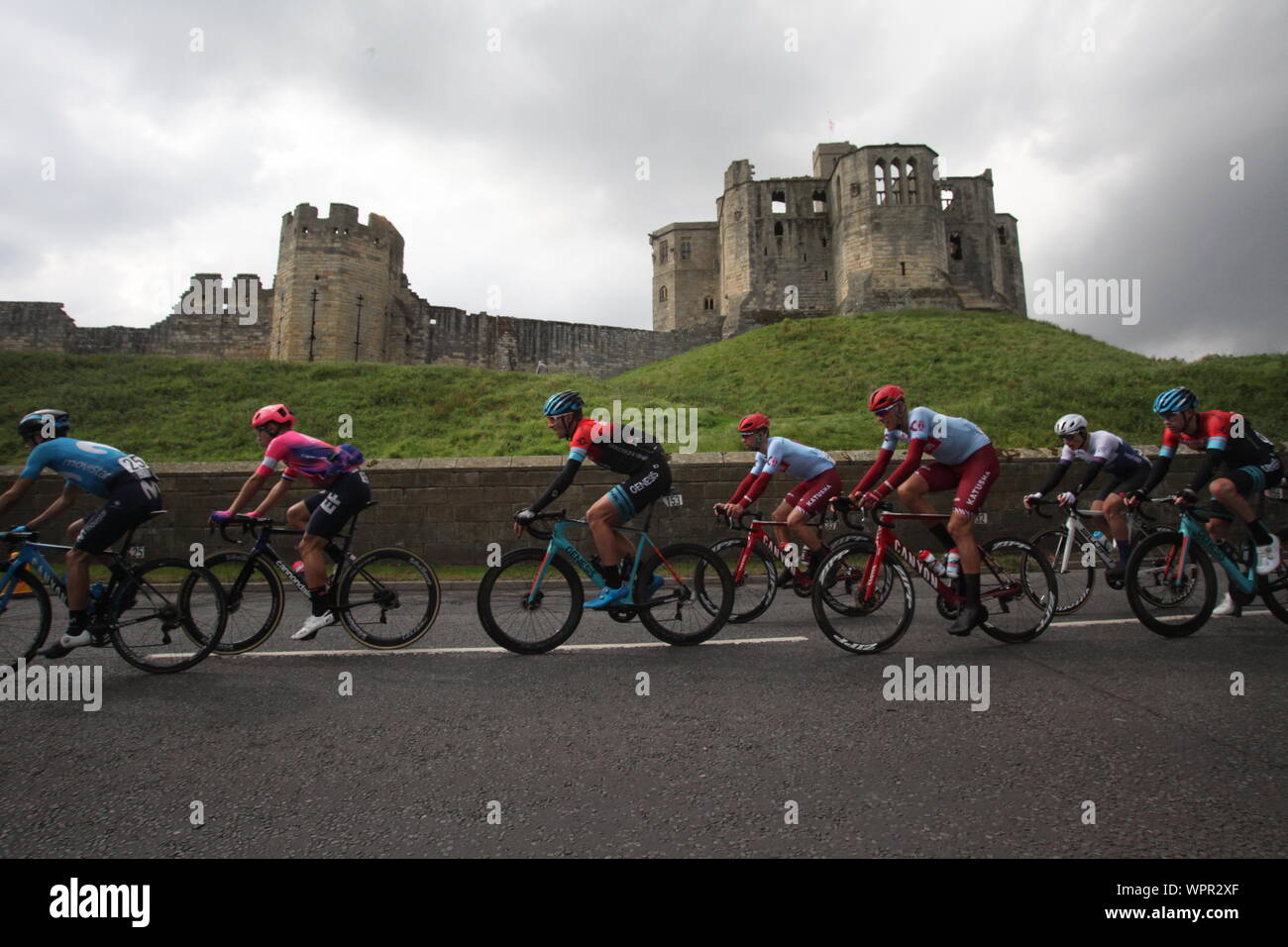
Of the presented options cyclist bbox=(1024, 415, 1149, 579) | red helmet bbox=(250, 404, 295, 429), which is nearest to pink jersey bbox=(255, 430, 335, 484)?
red helmet bbox=(250, 404, 295, 429)

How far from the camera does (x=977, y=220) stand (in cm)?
5884

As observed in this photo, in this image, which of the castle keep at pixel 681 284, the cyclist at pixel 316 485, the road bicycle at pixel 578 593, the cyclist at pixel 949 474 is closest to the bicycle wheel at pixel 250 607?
the cyclist at pixel 316 485

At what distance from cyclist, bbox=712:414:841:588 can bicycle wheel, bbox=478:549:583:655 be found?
2145 mm

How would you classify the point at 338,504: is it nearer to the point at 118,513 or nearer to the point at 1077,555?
the point at 118,513

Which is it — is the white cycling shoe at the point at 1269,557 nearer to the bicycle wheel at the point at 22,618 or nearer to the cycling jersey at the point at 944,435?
the cycling jersey at the point at 944,435

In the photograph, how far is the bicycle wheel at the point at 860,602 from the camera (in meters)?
5.53

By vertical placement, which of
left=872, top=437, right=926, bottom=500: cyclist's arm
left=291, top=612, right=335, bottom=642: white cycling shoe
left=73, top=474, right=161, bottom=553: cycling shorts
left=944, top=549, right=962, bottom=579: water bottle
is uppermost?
left=872, top=437, right=926, bottom=500: cyclist's arm

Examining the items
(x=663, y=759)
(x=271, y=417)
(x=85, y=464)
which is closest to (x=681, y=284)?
(x=271, y=417)

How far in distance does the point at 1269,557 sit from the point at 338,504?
26.6 feet

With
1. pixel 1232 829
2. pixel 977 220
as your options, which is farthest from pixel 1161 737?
pixel 977 220

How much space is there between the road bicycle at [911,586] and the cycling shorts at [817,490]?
55.4 inches

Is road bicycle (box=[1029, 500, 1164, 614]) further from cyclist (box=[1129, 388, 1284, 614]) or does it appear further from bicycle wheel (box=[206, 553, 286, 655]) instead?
bicycle wheel (box=[206, 553, 286, 655])

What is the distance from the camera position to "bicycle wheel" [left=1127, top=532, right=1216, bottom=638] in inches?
229

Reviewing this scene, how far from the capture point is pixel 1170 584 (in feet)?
20.1
